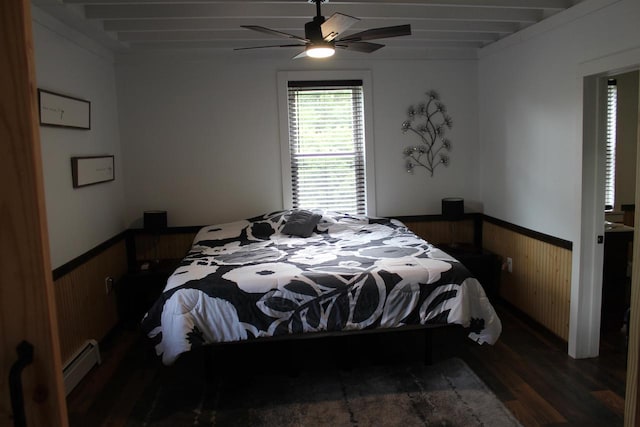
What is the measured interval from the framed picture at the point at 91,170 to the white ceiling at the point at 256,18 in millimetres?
976

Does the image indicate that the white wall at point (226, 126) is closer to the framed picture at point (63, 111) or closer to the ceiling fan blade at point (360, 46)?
the framed picture at point (63, 111)

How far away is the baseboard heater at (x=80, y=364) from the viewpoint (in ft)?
10.3

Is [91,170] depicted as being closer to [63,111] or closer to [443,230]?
[63,111]

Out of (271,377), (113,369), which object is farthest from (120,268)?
(271,377)

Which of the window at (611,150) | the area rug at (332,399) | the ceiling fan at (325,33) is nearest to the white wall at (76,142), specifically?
the area rug at (332,399)

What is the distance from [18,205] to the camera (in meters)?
0.95

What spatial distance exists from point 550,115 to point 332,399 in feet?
8.64

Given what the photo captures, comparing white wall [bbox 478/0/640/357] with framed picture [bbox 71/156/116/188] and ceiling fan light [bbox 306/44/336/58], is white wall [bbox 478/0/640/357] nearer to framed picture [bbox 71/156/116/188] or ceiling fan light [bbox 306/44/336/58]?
ceiling fan light [bbox 306/44/336/58]

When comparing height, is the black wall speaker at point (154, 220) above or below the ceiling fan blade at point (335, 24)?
below

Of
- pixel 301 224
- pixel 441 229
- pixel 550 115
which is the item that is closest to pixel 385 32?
pixel 550 115

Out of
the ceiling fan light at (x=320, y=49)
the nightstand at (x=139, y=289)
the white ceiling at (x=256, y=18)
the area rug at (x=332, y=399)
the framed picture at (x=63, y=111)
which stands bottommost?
the area rug at (x=332, y=399)

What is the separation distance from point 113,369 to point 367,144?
298cm

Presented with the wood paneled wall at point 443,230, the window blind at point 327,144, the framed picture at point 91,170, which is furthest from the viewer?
the wood paneled wall at point 443,230

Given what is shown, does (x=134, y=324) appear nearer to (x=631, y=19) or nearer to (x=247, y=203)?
(x=247, y=203)
